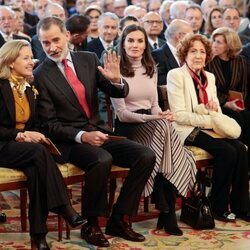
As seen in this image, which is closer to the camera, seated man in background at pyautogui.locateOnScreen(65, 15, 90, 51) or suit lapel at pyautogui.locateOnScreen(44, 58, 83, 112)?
suit lapel at pyautogui.locateOnScreen(44, 58, 83, 112)

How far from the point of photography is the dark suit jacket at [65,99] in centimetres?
463

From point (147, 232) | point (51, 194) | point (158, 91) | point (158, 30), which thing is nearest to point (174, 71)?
point (158, 91)

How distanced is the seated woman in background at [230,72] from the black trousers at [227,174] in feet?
2.96

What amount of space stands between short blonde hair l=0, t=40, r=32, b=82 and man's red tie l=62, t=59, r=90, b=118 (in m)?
0.36

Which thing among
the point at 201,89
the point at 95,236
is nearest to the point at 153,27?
the point at 201,89

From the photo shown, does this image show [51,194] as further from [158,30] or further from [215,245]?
[158,30]

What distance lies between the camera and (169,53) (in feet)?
20.5

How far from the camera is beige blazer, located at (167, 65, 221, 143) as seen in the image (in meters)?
5.20

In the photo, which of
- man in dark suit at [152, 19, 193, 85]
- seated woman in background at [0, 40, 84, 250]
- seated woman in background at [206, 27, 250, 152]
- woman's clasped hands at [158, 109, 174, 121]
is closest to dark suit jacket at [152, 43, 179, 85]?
man in dark suit at [152, 19, 193, 85]

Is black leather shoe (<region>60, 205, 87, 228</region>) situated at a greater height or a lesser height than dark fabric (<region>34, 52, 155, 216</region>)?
lesser

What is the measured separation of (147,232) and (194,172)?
1.82 feet

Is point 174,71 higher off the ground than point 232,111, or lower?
higher

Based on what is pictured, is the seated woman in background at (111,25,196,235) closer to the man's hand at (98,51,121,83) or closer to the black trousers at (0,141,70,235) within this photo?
the man's hand at (98,51,121,83)

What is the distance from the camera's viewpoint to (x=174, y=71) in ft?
17.4
